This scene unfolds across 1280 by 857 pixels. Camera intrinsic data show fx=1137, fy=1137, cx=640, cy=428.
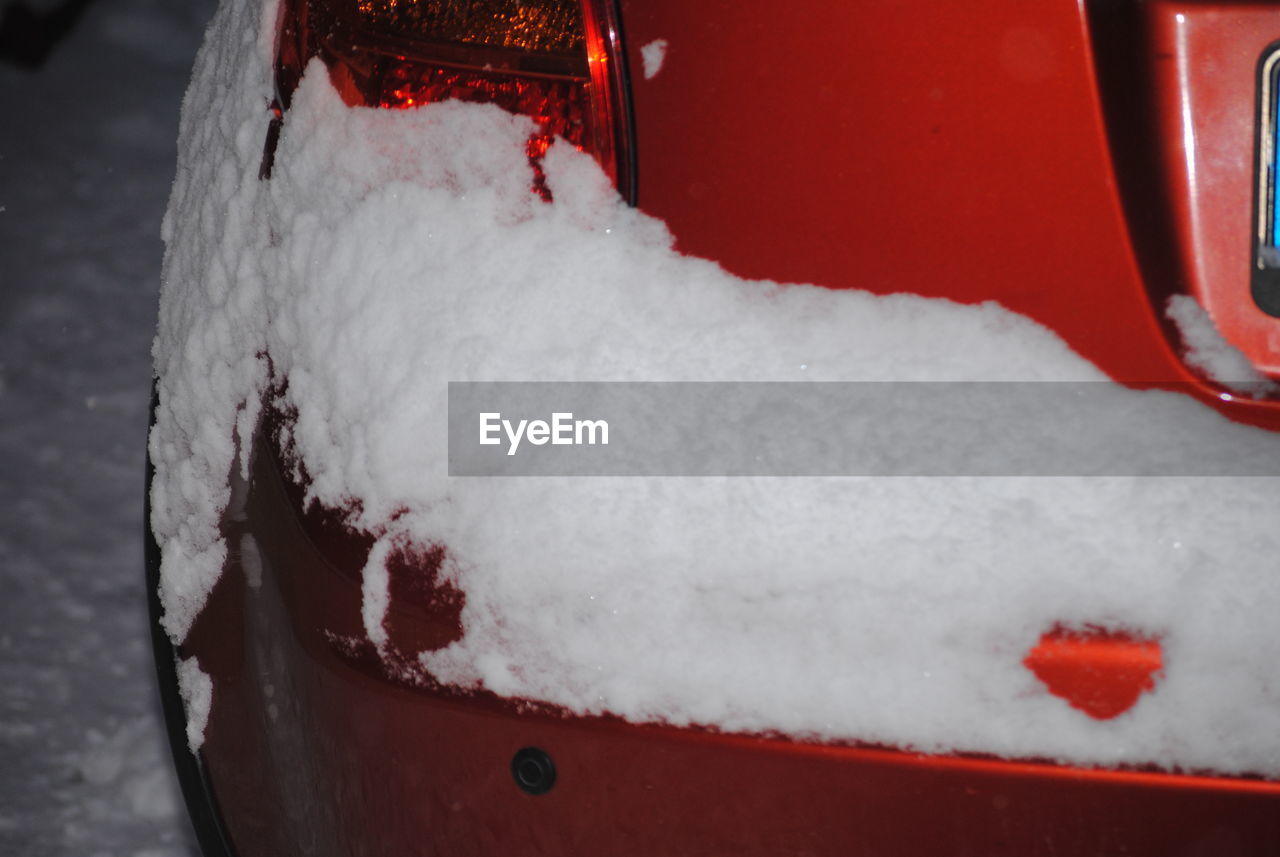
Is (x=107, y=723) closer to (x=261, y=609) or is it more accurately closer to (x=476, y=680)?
(x=261, y=609)

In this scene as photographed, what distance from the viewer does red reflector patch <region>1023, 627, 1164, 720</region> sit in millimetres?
890

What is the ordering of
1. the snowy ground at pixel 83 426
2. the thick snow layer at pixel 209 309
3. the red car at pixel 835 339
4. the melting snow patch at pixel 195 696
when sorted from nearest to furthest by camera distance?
the red car at pixel 835 339 < the thick snow layer at pixel 209 309 < the melting snow patch at pixel 195 696 < the snowy ground at pixel 83 426

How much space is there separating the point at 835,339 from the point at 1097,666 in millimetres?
331

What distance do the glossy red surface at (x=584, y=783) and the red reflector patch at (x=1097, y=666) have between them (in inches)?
2.3

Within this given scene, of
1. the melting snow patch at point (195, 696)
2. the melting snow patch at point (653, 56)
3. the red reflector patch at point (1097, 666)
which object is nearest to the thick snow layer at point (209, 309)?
the melting snow patch at point (195, 696)

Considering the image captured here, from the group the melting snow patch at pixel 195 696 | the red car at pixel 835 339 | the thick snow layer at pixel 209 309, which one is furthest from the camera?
the melting snow patch at pixel 195 696

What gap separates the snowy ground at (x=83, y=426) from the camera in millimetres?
2152

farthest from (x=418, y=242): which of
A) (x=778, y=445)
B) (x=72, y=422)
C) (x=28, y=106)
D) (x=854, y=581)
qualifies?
(x=28, y=106)

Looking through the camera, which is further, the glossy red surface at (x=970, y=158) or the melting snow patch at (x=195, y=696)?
the melting snow patch at (x=195, y=696)

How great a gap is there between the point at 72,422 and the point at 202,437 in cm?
204

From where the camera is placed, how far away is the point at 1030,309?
0.92m

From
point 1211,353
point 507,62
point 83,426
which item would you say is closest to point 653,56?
point 507,62

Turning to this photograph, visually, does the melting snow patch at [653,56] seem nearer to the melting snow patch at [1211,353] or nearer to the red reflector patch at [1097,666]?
the melting snow patch at [1211,353]

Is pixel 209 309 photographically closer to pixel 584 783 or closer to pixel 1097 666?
pixel 584 783
